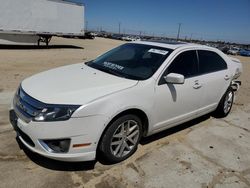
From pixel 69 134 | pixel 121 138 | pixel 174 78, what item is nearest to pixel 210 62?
pixel 174 78

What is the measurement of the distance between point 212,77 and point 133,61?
158cm

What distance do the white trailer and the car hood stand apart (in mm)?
15086

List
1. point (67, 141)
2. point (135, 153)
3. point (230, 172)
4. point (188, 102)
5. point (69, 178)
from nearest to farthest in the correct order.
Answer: point (67, 141) < point (69, 178) < point (230, 172) < point (135, 153) < point (188, 102)

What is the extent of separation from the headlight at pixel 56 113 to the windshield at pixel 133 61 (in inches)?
44.0

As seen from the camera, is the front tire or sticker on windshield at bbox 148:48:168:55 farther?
sticker on windshield at bbox 148:48:168:55

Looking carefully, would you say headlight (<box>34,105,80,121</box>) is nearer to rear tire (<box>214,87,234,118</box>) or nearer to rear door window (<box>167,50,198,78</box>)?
rear door window (<box>167,50,198,78</box>)

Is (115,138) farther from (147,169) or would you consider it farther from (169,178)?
(169,178)

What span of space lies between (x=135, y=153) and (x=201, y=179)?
3.22 ft

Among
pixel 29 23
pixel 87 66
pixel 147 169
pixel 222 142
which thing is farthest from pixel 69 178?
pixel 29 23

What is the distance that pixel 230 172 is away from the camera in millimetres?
3418

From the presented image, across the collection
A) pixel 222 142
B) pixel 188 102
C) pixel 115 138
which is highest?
A: pixel 188 102

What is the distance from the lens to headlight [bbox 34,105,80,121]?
270 cm

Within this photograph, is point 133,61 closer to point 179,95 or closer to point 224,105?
point 179,95

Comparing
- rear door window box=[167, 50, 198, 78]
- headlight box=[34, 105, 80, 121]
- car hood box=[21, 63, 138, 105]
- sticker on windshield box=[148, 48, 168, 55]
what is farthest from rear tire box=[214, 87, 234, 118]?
headlight box=[34, 105, 80, 121]
